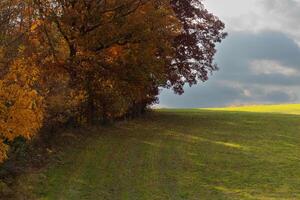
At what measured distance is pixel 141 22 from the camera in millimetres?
29688

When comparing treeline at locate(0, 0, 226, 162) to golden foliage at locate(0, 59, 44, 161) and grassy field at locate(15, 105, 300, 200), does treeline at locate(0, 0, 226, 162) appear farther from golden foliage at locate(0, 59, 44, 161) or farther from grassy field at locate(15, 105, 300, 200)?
golden foliage at locate(0, 59, 44, 161)

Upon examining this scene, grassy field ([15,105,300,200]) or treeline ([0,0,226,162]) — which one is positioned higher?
treeline ([0,0,226,162])

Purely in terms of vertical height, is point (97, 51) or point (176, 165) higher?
point (97, 51)

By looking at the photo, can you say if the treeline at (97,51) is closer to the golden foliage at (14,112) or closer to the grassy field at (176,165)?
the grassy field at (176,165)

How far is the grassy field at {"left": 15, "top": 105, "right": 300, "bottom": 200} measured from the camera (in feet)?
63.7

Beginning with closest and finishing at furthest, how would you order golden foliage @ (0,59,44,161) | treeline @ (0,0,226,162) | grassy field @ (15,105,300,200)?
golden foliage @ (0,59,44,161)
grassy field @ (15,105,300,200)
treeline @ (0,0,226,162)

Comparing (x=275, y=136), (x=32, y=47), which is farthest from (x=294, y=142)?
(x=32, y=47)

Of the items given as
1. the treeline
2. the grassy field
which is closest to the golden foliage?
the grassy field

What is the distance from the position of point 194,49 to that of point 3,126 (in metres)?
25.2

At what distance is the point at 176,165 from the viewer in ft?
76.8

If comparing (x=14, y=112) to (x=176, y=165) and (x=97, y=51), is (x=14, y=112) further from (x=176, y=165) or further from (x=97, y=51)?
(x=97, y=51)

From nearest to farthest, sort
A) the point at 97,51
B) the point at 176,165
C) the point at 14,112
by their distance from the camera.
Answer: the point at 14,112 < the point at 176,165 < the point at 97,51

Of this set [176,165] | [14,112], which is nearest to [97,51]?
[176,165]

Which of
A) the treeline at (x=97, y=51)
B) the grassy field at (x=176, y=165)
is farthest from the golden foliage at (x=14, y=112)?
the treeline at (x=97, y=51)
